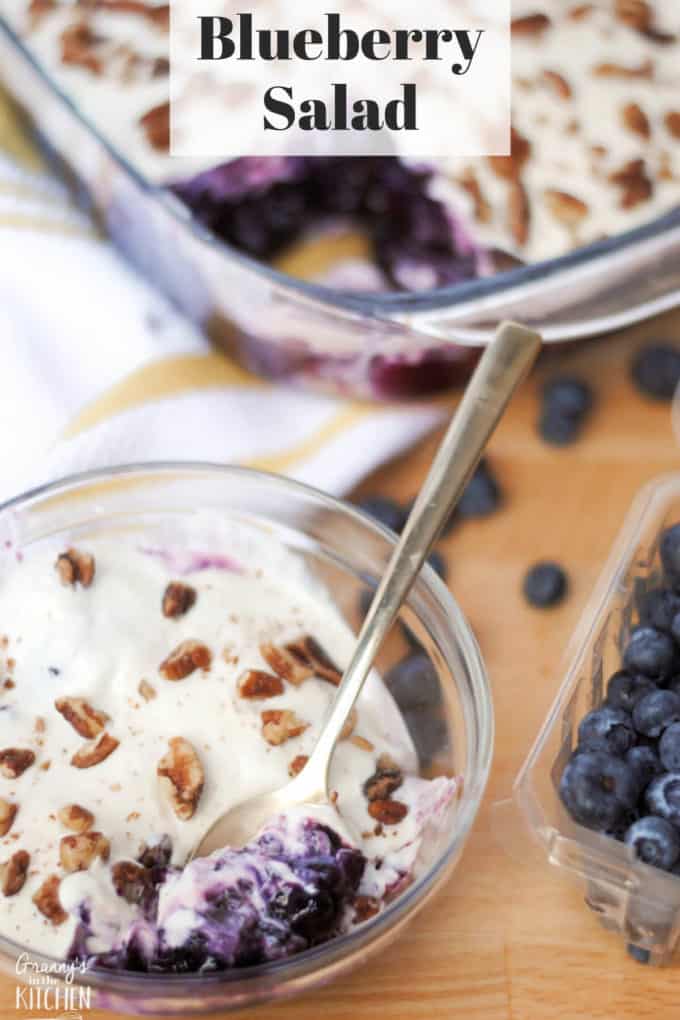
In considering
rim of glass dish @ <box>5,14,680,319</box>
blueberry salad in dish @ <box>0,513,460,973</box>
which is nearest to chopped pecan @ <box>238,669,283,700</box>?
blueberry salad in dish @ <box>0,513,460,973</box>

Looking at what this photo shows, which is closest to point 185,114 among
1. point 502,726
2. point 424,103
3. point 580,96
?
point 424,103

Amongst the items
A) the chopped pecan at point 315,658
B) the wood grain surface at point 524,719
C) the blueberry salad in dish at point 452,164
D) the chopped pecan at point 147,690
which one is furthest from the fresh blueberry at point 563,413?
the chopped pecan at point 147,690

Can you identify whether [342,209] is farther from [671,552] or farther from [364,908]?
[364,908]

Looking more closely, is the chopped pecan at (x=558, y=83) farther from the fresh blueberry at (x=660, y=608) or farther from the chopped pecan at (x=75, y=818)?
the chopped pecan at (x=75, y=818)

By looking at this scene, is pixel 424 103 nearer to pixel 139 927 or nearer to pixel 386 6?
pixel 386 6

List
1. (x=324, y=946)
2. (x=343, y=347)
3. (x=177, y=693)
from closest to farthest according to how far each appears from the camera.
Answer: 1. (x=324, y=946)
2. (x=177, y=693)
3. (x=343, y=347)

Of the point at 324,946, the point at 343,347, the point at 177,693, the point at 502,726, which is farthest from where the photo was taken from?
the point at 343,347

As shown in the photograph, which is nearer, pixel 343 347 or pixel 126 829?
pixel 126 829
